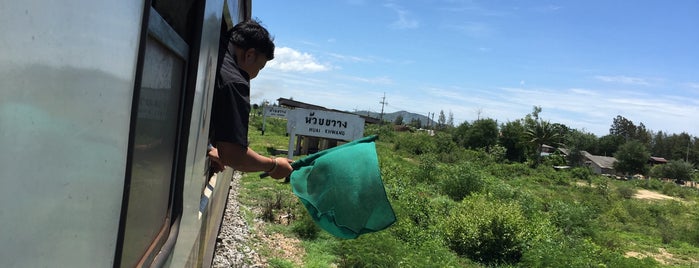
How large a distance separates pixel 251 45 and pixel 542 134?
173ft

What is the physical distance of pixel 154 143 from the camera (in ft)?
4.07

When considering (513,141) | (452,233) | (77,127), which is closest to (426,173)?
(452,233)

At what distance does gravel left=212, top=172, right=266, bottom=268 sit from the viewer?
17.9ft

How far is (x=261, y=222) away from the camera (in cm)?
782

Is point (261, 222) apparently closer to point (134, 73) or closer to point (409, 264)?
point (409, 264)

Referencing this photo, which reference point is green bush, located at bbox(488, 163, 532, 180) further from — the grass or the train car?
the train car

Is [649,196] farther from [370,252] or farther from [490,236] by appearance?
[370,252]

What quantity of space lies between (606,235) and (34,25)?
13685 millimetres

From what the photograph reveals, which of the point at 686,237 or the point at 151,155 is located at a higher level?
the point at 151,155

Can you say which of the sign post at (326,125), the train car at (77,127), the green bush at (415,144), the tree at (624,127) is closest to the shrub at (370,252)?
the sign post at (326,125)

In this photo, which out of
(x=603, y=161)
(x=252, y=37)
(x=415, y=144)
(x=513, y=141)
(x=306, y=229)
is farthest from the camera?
(x=603, y=161)

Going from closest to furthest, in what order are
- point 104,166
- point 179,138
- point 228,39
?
1. point 104,166
2. point 179,138
3. point 228,39

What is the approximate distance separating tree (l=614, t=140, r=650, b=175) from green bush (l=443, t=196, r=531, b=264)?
54.8 m

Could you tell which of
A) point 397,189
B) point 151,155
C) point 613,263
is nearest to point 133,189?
point 151,155
